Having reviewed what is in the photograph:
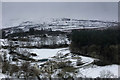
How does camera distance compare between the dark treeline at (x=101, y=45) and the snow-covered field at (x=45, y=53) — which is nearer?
the dark treeline at (x=101, y=45)

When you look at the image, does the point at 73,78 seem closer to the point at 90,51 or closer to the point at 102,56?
the point at 102,56

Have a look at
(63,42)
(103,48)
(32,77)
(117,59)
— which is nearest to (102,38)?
(103,48)

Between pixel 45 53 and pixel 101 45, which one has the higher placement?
pixel 101 45

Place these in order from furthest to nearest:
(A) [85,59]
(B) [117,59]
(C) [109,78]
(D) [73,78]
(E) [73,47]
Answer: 1. (E) [73,47]
2. (A) [85,59]
3. (B) [117,59]
4. (D) [73,78]
5. (C) [109,78]

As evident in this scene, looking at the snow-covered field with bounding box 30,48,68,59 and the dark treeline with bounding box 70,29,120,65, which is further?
the snow-covered field with bounding box 30,48,68,59

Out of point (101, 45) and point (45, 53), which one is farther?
point (45, 53)

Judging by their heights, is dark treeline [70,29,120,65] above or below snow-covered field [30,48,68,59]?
above

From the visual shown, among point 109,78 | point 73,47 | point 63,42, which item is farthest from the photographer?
point 63,42

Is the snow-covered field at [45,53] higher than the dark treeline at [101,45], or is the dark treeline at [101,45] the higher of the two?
the dark treeline at [101,45]
